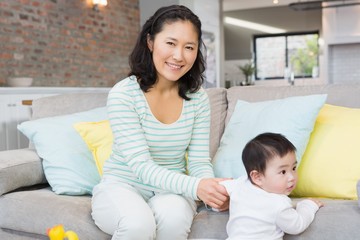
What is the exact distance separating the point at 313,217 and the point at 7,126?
10.1ft

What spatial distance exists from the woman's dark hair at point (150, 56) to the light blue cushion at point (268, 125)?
1.15ft

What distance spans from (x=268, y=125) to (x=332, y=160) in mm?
286

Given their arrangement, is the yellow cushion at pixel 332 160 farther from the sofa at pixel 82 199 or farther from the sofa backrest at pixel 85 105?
the sofa backrest at pixel 85 105

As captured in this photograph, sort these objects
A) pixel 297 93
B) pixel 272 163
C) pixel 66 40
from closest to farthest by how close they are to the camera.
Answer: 1. pixel 272 163
2. pixel 297 93
3. pixel 66 40

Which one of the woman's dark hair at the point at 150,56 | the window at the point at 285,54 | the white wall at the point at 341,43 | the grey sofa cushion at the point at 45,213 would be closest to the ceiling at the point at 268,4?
the white wall at the point at 341,43

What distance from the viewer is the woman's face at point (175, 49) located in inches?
68.1

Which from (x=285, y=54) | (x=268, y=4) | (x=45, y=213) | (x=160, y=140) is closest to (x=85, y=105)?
(x=45, y=213)

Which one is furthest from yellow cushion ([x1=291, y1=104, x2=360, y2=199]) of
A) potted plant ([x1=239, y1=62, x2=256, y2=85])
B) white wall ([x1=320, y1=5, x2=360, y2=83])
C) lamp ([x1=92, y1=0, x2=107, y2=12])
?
potted plant ([x1=239, y1=62, x2=256, y2=85])

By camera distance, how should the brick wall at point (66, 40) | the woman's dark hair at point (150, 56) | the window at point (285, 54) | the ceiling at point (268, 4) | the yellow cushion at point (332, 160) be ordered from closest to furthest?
the woman's dark hair at point (150, 56) < the yellow cushion at point (332, 160) < the brick wall at point (66, 40) < the ceiling at point (268, 4) < the window at point (285, 54)

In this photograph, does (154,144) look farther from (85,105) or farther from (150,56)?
(85,105)

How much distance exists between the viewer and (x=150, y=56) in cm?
185

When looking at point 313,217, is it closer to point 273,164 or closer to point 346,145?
point 273,164

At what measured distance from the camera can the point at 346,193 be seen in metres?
1.94

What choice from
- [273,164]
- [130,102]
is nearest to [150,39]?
[130,102]
